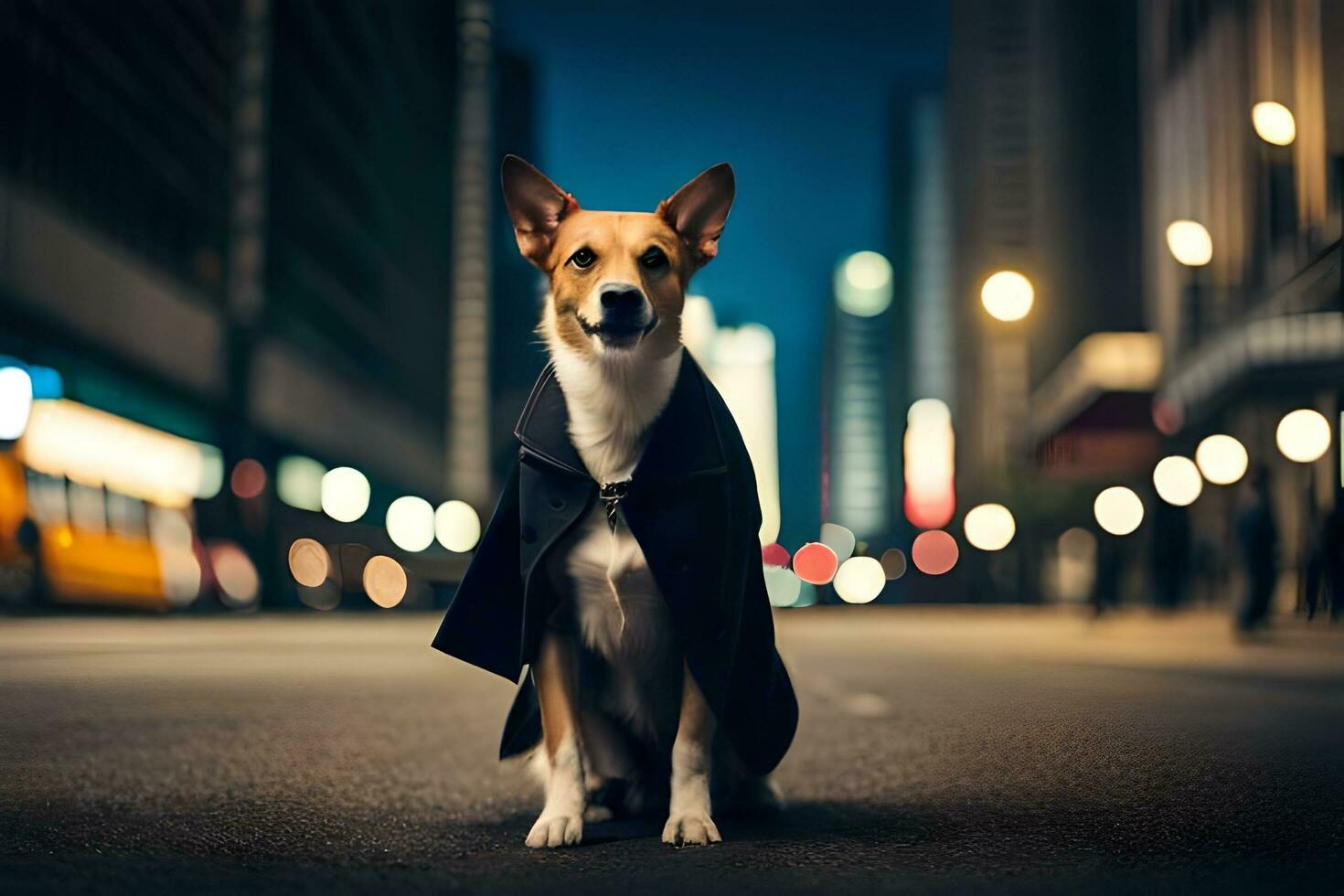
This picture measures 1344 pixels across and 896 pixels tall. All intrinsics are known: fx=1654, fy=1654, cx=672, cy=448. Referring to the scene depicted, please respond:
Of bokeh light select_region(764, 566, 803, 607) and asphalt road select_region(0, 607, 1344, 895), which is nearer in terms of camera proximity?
asphalt road select_region(0, 607, 1344, 895)

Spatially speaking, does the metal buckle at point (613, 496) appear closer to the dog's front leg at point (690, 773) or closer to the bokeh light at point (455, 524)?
the dog's front leg at point (690, 773)

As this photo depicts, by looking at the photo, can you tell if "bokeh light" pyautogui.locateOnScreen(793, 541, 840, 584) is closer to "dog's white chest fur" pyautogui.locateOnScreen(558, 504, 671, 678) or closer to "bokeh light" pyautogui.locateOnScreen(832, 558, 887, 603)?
"bokeh light" pyautogui.locateOnScreen(832, 558, 887, 603)

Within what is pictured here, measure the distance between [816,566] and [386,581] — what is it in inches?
4336

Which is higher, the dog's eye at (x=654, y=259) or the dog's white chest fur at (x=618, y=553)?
the dog's eye at (x=654, y=259)

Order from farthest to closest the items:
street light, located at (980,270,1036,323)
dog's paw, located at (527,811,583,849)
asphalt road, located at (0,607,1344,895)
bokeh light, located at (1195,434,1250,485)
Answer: bokeh light, located at (1195,434,1250,485) → street light, located at (980,270,1036,323) → dog's paw, located at (527,811,583,849) → asphalt road, located at (0,607,1344,895)

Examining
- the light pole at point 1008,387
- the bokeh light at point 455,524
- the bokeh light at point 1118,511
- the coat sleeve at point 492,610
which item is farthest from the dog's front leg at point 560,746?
the light pole at point 1008,387

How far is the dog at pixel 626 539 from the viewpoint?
4.19 m

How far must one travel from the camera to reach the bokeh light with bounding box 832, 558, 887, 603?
123125 mm

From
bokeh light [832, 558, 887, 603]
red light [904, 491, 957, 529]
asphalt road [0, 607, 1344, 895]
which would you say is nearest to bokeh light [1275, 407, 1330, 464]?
asphalt road [0, 607, 1344, 895]

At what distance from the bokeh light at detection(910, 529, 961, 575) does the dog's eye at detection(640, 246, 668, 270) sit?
104 meters

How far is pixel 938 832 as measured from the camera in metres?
4.54

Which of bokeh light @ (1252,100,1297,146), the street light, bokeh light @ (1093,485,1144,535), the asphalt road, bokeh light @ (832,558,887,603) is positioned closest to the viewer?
the asphalt road

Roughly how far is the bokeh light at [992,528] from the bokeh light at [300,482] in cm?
2872

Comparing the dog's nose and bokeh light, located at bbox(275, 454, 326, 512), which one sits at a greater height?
bokeh light, located at bbox(275, 454, 326, 512)
